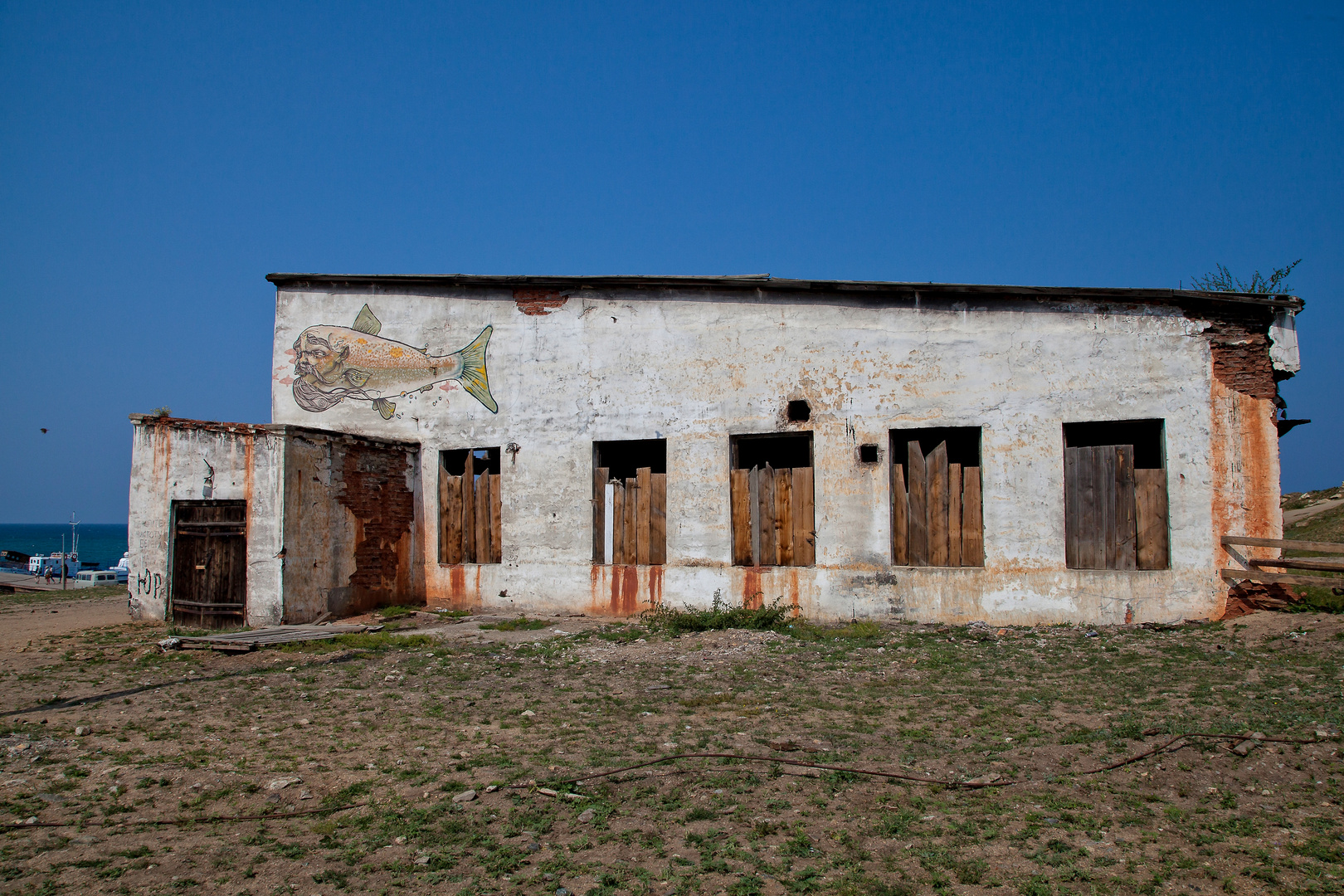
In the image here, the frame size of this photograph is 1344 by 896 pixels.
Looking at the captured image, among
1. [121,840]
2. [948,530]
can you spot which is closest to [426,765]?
[121,840]

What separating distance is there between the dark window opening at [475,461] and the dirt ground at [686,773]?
4.82 metres

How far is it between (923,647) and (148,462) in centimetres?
1168

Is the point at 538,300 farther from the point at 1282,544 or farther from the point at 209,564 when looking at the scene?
the point at 1282,544

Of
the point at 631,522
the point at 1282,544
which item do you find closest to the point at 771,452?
the point at 631,522

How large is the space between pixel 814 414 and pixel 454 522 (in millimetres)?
6176

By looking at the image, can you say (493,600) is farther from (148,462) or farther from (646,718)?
(646,718)

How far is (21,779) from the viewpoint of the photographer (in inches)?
218

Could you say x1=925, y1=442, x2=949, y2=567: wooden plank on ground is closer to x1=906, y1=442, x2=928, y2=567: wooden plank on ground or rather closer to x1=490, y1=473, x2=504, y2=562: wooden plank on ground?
x1=906, y1=442, x2=928, y2=567: wooden plank on ground

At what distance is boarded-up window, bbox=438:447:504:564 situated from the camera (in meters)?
13.6

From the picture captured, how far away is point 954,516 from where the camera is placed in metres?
11.5

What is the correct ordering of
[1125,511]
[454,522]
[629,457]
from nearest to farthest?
[1125,511], [629,457], [454,522]

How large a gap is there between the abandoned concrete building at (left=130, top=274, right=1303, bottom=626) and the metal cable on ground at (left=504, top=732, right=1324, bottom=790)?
212 inches

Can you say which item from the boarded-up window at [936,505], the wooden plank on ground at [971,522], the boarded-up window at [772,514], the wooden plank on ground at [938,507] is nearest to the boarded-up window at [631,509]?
the boarded-up window at [772,514]

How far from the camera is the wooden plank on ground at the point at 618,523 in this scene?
1298 centimetres
